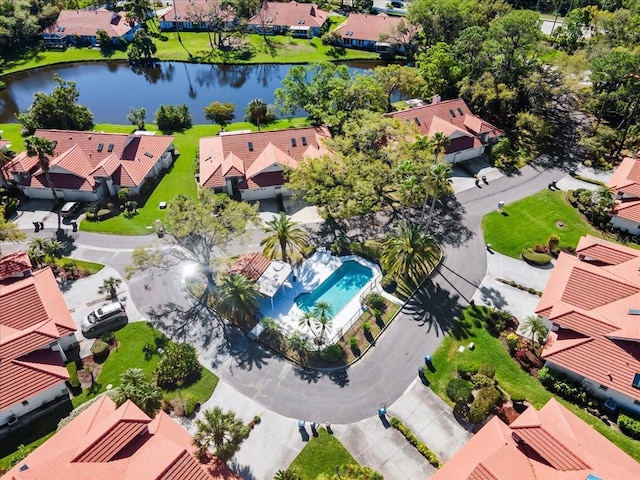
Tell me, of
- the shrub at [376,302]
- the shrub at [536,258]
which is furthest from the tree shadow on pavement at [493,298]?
the shrub at [376,302]

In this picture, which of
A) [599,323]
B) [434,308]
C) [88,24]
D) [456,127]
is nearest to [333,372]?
[434,308]

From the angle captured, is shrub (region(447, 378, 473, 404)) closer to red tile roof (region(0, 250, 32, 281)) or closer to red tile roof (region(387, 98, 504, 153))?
red tile roof (region(387, 98, 504, 153))

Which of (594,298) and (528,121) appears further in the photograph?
(528,121)

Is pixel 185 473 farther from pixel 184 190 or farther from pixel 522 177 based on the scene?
pixel 522 177

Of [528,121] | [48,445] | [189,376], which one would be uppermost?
[528,121]

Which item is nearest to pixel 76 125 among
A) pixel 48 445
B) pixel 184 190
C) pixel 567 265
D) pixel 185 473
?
pixel 184 190

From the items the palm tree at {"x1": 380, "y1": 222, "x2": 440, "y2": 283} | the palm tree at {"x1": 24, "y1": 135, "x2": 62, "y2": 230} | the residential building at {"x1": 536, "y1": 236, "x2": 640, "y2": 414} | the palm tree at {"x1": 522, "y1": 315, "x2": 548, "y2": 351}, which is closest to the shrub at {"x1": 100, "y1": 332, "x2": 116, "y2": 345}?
the palm tree at {"x1": 24, "y1": 135, "x2": 62, "y2": 230}

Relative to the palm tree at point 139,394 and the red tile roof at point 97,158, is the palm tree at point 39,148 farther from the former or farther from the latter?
the palm tree at point 139,394

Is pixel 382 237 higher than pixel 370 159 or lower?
lower
